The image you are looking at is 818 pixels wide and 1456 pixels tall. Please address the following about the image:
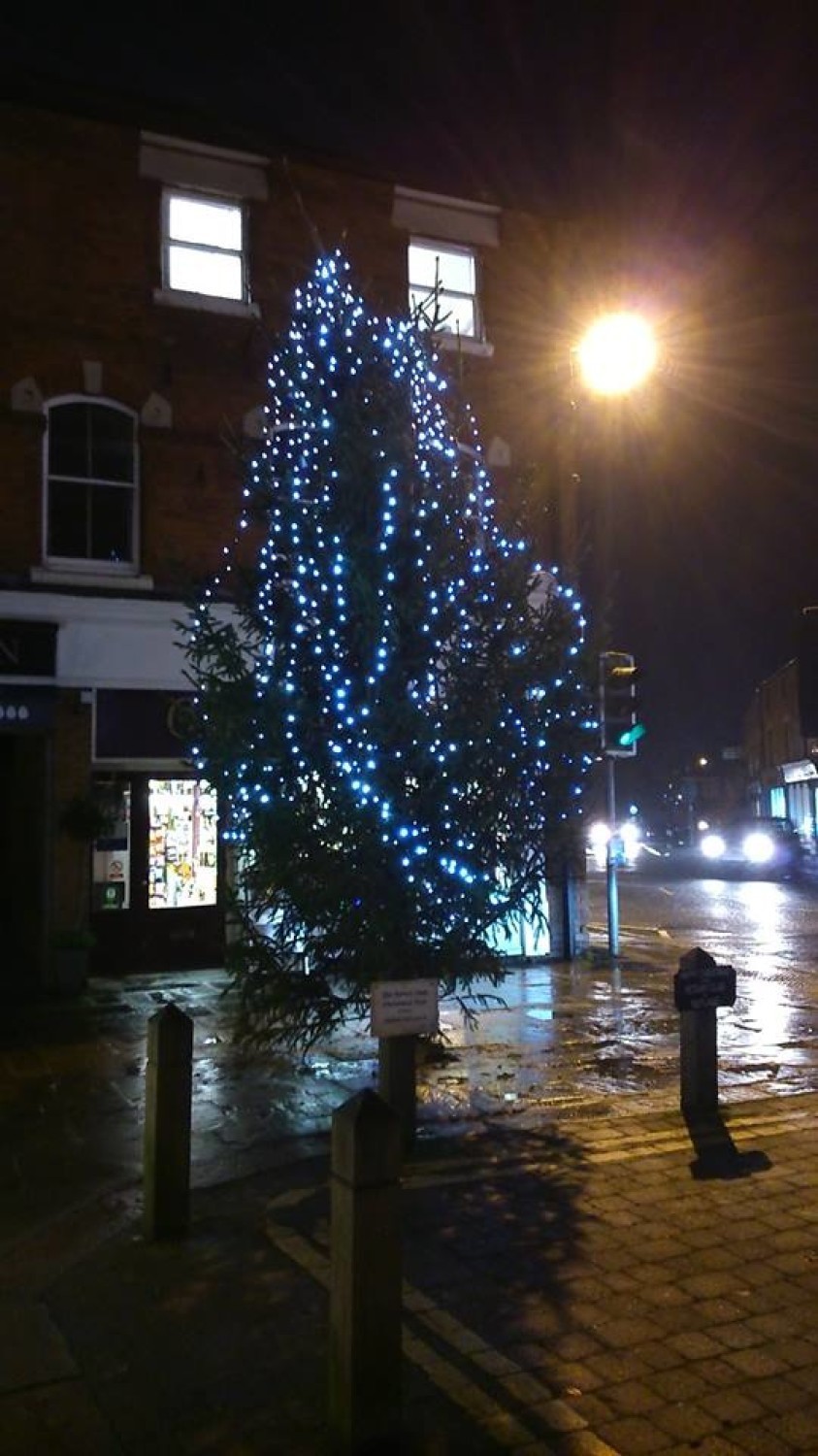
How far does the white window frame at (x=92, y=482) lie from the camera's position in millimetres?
14340

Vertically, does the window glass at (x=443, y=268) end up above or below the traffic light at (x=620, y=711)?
above

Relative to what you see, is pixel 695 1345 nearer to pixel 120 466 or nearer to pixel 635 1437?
pixel 635 1437

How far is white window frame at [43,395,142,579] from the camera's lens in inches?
565

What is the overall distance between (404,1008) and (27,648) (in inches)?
329

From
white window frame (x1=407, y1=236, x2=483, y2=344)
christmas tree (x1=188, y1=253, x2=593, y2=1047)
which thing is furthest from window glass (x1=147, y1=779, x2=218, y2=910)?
white window frame (x1=407, y1=236, x2=483, y2=344)

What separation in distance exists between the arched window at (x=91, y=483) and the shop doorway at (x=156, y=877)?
281 centimetres

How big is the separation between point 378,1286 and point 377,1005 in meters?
2.90

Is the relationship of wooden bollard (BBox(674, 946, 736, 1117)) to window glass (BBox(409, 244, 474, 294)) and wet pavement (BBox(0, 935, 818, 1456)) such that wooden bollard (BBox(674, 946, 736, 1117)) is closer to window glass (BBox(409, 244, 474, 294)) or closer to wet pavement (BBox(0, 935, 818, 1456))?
wet pavement (BBox(0, 935, 818, 1456))

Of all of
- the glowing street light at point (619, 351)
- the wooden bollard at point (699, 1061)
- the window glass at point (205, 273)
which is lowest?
the wooden bollard at point (699, 1061)

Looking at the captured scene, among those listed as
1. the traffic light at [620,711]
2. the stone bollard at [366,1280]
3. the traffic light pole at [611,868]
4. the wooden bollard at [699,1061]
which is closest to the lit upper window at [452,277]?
the traffic light at [620,711]

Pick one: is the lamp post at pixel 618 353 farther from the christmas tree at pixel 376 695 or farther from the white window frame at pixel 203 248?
the white window frame at pixel 203 248

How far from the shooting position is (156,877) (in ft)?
49.3

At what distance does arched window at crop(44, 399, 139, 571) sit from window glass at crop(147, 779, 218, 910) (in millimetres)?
2934

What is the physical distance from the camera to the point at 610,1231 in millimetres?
6000
